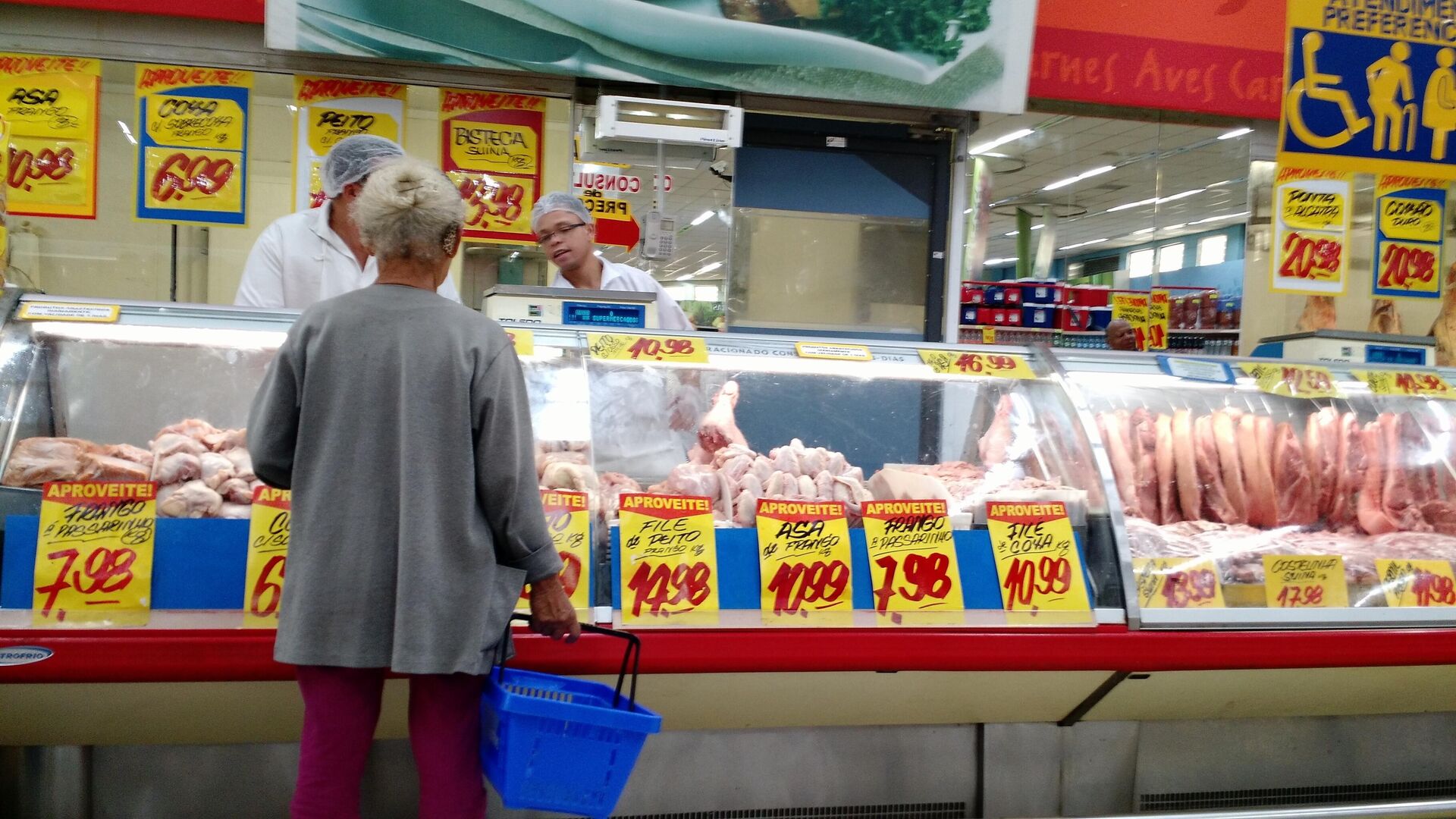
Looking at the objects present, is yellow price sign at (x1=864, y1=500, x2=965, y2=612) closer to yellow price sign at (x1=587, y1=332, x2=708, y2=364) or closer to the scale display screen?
yellow price sign at (x1=587, y1=332, x2=708, y2=364)

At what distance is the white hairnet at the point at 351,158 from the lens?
264cm

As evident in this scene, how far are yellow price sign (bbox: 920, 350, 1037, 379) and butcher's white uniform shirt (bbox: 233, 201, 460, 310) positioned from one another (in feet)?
4.77

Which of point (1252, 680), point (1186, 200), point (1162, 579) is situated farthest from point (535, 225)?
point (1186, 200)

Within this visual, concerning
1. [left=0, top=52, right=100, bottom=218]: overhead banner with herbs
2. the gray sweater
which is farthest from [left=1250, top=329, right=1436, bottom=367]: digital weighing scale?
[left=0, top=52, right=100, bottom=218]: overhead banner with herbs

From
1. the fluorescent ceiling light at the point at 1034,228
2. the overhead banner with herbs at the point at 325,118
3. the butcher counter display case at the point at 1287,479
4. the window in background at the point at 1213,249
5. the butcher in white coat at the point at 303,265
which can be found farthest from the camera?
the window in background at the point at 1213,249

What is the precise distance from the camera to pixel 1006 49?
524 centimetres

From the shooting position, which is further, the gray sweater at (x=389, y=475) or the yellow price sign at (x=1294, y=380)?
the yellow price sign at (x=1294, y=380)

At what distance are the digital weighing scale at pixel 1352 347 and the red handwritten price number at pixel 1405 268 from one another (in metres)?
1.20

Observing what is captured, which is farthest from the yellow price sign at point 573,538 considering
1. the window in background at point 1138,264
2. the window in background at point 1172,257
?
the window in background at point 1172,257

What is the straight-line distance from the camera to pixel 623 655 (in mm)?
2215

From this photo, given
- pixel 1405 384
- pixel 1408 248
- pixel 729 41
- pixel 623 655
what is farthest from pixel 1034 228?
pixel 623 655

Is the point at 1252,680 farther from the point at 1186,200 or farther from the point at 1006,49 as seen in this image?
the point at 1186,200

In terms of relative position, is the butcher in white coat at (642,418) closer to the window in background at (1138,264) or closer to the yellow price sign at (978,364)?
the yellow price sign at (978,364)

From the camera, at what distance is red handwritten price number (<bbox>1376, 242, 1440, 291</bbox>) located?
514cm
